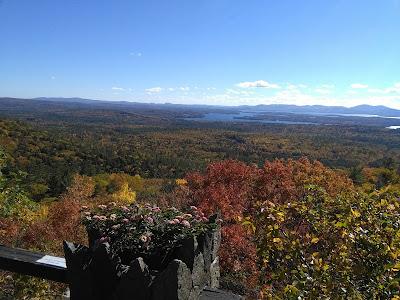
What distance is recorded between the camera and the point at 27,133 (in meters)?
87.8

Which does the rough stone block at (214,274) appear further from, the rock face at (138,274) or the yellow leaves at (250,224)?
the yellow leaves at (250,224)

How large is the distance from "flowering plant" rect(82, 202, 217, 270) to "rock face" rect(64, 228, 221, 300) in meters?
0.10

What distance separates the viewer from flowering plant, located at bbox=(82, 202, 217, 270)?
3.38 metres

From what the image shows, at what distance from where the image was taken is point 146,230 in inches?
139

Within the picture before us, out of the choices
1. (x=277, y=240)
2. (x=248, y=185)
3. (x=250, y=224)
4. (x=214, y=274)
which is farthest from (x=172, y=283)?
(x=248, y=185)

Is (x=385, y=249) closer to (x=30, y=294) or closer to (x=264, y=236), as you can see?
(x=264, y=236)

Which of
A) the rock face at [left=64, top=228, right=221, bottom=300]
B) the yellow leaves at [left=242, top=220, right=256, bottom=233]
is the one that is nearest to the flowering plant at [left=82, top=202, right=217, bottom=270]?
the rock face at [left=64, top=228, right=221, bottom=300]

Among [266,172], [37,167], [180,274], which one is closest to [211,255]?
[180,274]

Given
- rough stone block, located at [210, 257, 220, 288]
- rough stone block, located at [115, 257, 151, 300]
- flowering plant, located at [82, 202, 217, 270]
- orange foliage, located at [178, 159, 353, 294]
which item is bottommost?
orange foliage, located at [178, 159, 353, 294]

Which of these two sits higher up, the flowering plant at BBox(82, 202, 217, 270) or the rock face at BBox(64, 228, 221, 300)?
the flowering plant at BBox(82, 202, 217, 270)

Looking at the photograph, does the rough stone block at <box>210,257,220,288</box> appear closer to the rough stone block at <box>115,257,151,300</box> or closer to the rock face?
the rock face

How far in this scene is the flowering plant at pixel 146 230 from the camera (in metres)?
3.38

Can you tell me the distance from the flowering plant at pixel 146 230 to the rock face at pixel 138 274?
10 cm

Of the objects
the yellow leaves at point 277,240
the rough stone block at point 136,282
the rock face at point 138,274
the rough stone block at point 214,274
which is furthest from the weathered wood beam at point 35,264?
the yellow leaves at point 277,240
